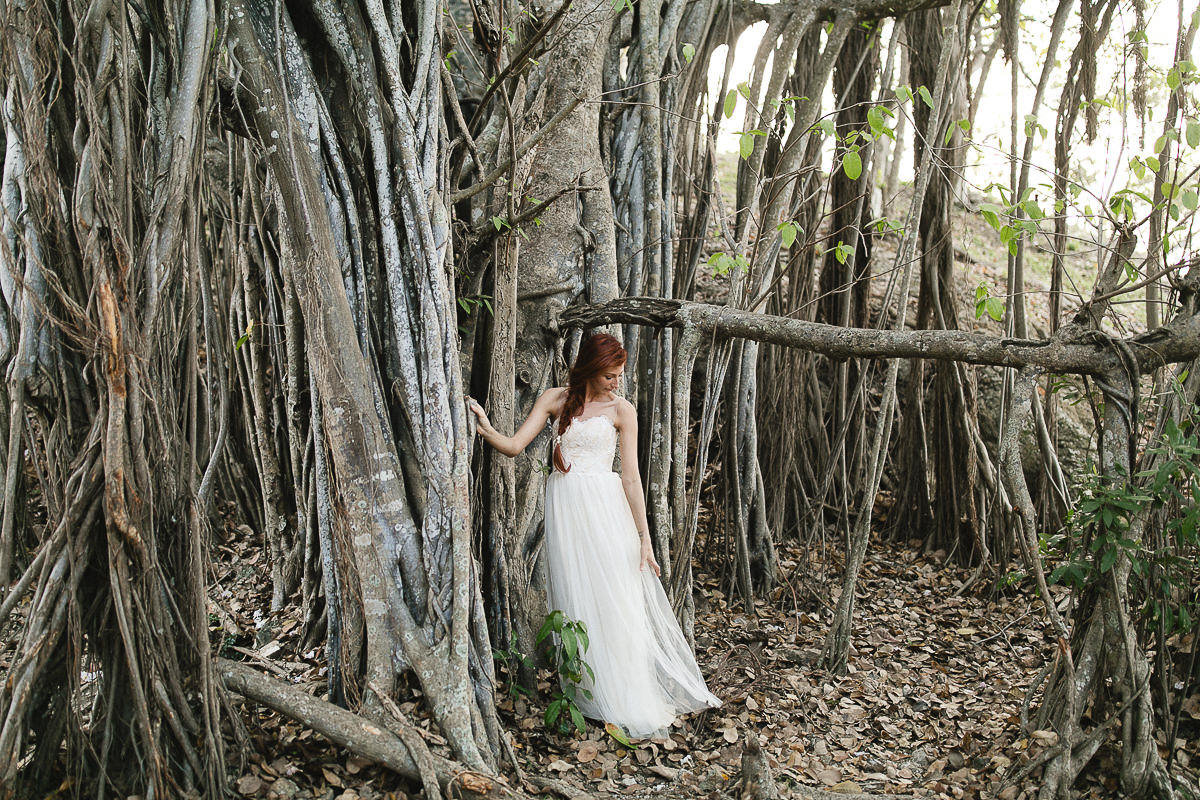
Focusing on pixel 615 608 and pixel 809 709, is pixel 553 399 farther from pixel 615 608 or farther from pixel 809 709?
pixel 809 709

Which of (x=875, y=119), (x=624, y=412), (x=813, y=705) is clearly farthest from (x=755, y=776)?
(x=875, y=119)

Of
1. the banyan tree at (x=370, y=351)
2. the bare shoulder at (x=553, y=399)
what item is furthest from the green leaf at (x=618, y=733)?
the bare shoulder at (x=553, y=399)

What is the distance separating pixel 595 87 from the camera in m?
4.03

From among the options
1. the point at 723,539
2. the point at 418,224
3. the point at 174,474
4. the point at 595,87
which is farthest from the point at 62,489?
the point at 723,539

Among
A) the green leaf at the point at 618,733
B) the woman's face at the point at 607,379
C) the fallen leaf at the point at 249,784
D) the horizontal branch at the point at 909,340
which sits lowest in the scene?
the green leaf at the point at 618,733

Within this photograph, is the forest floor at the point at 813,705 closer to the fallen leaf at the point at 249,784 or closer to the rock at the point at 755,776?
the fallen leaf at the point at 249,784

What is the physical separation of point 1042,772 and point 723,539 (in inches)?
90.9

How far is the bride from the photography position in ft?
11.1

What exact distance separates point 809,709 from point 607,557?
114 centimetres

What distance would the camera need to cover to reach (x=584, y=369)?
3.43m

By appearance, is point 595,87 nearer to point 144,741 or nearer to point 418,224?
point 418,224

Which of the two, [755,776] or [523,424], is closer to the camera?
[755,776]

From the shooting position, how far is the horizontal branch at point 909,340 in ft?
9.27

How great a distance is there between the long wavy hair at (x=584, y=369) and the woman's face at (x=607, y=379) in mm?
10
